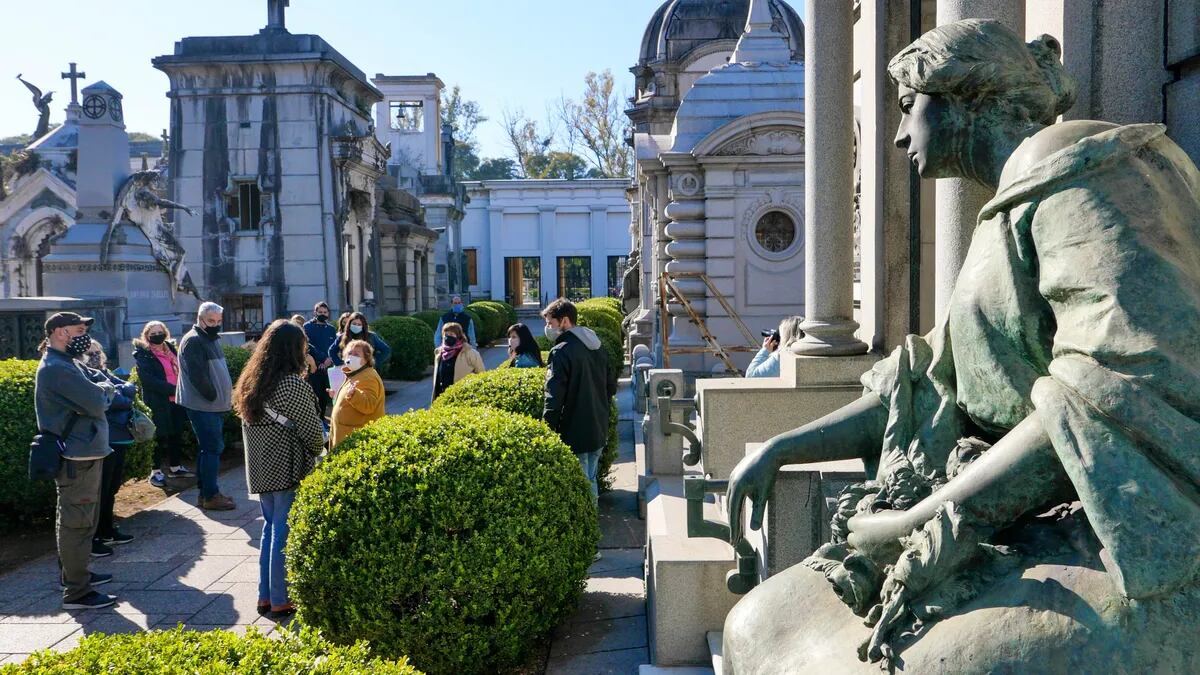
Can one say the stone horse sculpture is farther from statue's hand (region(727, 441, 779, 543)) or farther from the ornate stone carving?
the ornate stone carving

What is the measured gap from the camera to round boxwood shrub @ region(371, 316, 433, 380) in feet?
70.7

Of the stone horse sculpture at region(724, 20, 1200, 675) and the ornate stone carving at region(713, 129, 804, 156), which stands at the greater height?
the ornate stone carving at region(713, 129, 804, 156)

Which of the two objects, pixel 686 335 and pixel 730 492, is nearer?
pixel 730 492

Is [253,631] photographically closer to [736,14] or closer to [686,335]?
[686,335]

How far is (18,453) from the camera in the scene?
8.41 m

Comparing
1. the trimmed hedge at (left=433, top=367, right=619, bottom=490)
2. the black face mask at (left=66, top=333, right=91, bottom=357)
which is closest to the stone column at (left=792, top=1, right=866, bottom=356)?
the trimmed hedge at (left=433, top=367, right=619, bottom=490)

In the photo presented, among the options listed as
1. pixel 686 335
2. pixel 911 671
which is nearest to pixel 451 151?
pixel 686 335

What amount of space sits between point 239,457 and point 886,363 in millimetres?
11617

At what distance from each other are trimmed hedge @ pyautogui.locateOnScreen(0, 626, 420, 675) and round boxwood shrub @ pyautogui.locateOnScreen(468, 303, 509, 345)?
2687 cm

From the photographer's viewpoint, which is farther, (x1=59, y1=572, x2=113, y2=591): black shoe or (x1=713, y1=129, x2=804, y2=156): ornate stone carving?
(x1=713, y1=129, x2=804, y2=156): ornate stone carving

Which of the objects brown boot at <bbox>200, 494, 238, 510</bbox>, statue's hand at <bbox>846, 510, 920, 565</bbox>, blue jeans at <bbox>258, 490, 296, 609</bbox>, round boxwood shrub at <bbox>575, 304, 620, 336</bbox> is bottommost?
brown boot at <bbox>200, 494, 238, 510</bbox>

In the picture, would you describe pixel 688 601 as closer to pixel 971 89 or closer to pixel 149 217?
pixel 971 89

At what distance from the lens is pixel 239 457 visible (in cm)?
1251

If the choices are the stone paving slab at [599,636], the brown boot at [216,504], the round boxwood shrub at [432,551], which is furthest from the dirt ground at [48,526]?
the stone paving slab at [599,636]
